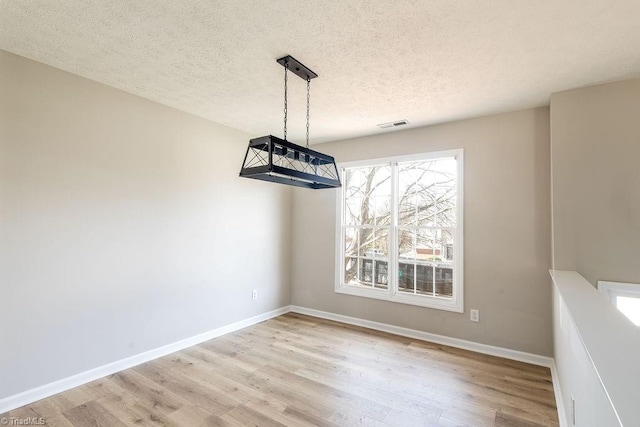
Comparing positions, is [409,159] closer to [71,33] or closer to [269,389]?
[269,389]

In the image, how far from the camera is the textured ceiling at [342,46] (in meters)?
1.89

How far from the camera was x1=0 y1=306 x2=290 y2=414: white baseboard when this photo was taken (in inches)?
94.0

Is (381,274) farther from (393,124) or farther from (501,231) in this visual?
(393,124)

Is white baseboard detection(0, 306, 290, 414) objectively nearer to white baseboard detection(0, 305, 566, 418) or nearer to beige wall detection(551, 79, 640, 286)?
white baseboard detection(0, 305, 566, 418)

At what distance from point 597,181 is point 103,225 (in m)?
4.51

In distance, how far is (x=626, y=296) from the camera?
103 inches

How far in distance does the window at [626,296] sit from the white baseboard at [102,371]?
3967 millimetres

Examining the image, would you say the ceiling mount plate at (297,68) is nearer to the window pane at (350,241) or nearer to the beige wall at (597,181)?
the beige wall at (597,181)

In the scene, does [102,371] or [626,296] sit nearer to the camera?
[626,296]

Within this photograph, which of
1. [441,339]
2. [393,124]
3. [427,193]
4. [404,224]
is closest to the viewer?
[441,339]

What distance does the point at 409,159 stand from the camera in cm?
410

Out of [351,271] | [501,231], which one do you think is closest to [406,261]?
[351,271]

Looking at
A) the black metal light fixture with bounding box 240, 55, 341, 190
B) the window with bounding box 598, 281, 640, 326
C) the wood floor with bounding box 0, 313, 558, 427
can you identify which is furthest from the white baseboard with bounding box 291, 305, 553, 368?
the black metal light fixture with bounding box 240, 55, 341, 190

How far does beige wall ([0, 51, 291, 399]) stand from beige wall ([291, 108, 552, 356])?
7.99ft
